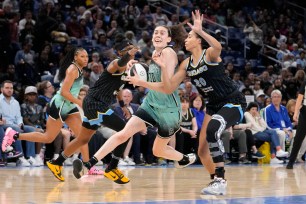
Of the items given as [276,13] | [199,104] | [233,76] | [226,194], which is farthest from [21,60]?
[276,13]

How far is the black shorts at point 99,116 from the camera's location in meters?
9.32

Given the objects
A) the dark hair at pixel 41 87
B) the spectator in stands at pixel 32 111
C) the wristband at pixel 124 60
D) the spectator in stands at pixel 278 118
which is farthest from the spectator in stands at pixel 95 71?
the wristband at pixel 124 60

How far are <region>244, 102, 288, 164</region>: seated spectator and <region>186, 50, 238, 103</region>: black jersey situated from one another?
7.47m

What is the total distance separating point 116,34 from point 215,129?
8.97 meters

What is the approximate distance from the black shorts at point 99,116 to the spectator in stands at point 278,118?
710cm

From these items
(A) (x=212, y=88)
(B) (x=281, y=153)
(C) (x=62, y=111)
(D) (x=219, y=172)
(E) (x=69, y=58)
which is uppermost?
(E) (x=69, y=58)

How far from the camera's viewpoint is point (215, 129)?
7.83 metres

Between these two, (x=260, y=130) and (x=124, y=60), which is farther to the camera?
(x=260, y=130)

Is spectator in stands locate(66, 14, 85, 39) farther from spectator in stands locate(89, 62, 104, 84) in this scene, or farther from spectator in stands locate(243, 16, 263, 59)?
spectator in stands locate(243, 16, 263, 59)

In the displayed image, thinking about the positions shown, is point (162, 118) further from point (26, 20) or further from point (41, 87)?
point (26, 20)

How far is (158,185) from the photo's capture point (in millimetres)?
9180

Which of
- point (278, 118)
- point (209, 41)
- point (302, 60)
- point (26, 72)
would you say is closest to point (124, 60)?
point (209, 41)

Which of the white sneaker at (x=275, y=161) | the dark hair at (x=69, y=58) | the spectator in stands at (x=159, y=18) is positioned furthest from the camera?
the spectator in stands at (x=159, y=18)

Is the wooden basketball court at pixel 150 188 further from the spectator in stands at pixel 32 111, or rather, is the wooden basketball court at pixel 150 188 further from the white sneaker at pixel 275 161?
the white sneaker at pixel 275 161
